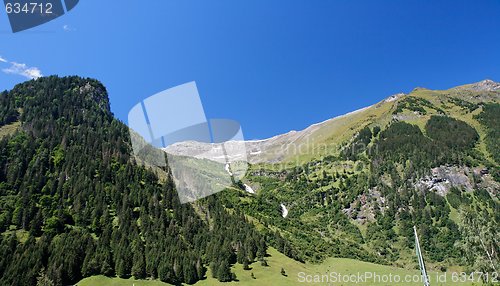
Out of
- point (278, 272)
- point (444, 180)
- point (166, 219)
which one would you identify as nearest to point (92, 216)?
point (166, 219)

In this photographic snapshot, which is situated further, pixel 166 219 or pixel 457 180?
pixel 457 180

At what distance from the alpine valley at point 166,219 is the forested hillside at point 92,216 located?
0.41 meters

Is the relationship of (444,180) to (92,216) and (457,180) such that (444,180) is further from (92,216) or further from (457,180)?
(92,216)

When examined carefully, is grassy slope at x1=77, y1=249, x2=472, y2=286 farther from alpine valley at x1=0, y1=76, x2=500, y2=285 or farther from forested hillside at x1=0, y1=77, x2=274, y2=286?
forested hillside at x1=0, y1=77, x2=274, y2=286

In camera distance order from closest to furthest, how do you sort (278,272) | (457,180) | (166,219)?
(278,272) < (166,219) < (457,180)

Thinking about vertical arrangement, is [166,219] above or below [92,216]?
below

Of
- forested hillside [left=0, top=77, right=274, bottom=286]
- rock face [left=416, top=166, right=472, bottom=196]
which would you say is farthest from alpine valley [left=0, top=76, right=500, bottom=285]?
rock face [left=416, top=166, right=472, bottom=196]

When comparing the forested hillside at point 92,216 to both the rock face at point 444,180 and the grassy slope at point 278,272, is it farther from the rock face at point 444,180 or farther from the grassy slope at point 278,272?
the rock face at point 444,180

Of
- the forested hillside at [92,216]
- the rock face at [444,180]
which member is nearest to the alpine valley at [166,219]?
the forested hillside at [92,216]

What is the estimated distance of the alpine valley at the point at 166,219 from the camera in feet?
264

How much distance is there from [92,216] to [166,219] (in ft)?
71.6

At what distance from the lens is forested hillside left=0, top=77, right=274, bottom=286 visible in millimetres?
81312

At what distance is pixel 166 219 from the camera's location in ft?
362

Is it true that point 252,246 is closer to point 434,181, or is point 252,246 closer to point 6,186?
point 6,186
